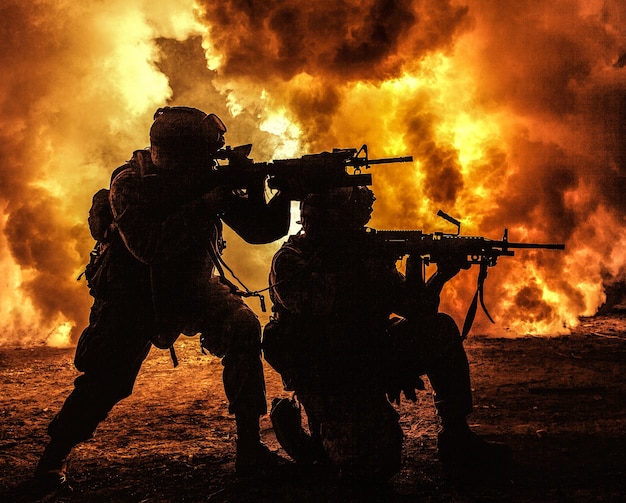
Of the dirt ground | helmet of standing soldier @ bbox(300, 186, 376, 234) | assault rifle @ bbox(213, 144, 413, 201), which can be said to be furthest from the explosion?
assault rifle @ bbox(213, 144, 413, 201)

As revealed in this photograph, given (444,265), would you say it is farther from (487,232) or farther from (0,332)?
(0,332)

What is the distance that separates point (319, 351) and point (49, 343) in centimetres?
890

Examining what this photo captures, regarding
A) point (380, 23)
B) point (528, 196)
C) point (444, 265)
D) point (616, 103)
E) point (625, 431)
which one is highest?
point (380, 23)

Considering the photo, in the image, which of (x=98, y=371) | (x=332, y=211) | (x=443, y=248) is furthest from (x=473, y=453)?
(x=98, y=371)

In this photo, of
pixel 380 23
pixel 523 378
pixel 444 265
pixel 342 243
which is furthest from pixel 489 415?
pixel 380 23

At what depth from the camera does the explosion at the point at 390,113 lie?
10672 millimetres

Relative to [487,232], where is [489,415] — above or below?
below

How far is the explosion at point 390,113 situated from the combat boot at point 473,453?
22.4 ft

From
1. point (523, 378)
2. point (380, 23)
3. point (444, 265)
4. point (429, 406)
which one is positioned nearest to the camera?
point (444, 265)

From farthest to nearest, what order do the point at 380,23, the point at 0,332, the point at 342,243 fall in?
1. the point at 0,332
2. the point at 380,23
3. the point at 342,243

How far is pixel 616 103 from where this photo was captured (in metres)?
13.0

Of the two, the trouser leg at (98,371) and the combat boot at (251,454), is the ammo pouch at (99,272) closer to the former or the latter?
the trouser leg at (98,371)

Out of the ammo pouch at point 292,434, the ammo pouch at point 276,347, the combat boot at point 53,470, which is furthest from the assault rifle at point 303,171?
the combat boot at point 53,470

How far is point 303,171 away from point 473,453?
2.65 metres
